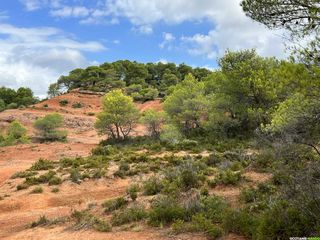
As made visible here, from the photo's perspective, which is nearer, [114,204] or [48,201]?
[114,204]

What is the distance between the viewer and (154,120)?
40844 millimetres

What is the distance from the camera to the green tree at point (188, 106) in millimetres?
35531

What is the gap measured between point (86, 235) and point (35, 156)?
24207 mm

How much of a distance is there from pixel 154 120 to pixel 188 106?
6.11 m

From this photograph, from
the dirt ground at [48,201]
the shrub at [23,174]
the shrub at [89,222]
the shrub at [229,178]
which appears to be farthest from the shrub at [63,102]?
the shrub at [89,222]

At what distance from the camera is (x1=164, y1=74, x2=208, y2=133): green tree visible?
35531 millimetres

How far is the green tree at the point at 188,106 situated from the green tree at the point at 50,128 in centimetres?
1599

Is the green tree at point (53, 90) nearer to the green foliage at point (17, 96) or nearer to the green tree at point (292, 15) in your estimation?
the green foliage at point (17, 96)

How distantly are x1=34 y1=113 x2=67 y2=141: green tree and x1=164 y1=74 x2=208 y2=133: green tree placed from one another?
15993 mm

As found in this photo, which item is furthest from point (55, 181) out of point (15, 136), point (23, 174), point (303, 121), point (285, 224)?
point (15, 136)

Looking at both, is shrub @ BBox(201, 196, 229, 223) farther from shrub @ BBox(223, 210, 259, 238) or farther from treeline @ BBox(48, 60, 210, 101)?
treeline @ BBox(48, 60, 210, 101)

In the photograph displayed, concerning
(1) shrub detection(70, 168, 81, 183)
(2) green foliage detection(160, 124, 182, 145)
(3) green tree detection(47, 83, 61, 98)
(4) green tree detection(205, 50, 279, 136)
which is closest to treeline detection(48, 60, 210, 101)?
(3) green tree detection(47, 83, 61, 98)

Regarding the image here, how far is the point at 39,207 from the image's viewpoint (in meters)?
15.7

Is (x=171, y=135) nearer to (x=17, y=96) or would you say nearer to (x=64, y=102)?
(x=64, y=102)
